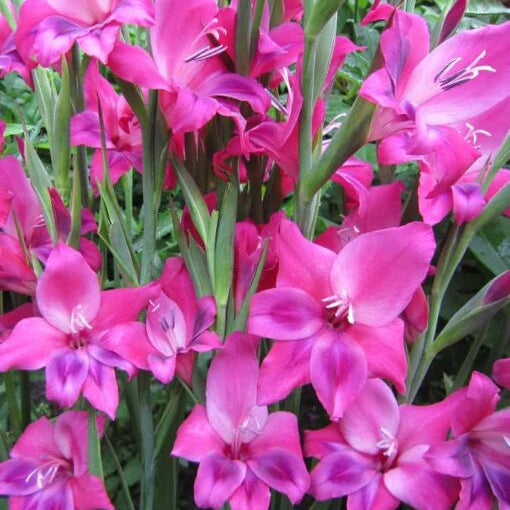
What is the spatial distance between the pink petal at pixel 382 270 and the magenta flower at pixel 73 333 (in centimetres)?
16

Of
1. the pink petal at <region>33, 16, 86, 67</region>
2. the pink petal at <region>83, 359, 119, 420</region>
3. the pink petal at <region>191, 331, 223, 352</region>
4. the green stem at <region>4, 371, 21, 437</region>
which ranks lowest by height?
the green stem at <region>4, 371, 21, 437</region>

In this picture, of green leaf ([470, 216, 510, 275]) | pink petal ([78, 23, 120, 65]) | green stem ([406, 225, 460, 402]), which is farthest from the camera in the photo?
green leaf ([470, 216, 510, 275])

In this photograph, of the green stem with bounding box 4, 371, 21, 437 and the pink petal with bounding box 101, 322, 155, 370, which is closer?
the pink petal with bounding box 101, 322, 155, 370

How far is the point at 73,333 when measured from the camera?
1.98 feet

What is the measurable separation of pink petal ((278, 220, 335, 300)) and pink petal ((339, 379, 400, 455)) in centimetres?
9

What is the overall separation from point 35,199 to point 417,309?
1.22 ft

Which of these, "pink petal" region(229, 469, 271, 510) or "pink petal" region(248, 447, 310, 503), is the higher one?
"pink petal" region(248, 447, 310, 503)

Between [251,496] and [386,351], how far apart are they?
0.53 ft

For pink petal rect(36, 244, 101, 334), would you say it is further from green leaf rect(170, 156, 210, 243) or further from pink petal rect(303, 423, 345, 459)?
pink petal rect(303, 423, 345, 459)

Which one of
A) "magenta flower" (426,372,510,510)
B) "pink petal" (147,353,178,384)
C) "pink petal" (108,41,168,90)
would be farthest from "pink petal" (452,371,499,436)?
"pink petal" (108,41,168,90)

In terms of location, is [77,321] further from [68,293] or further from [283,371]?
[283,371]

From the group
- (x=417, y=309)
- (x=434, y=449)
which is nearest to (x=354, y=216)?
(x=417, y=309)

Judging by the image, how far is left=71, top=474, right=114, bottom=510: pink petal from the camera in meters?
0.62

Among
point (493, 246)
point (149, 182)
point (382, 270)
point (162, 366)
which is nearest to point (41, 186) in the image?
point (149, 182)
